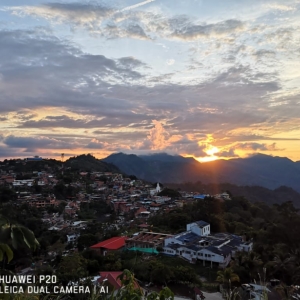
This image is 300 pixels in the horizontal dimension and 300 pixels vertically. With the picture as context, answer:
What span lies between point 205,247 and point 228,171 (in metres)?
67.3

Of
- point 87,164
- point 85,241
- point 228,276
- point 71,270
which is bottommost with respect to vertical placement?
point 85,241

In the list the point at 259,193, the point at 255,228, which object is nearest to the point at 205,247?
the point at 255,228

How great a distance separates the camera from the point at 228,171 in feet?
271

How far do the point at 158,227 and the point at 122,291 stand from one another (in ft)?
70.5

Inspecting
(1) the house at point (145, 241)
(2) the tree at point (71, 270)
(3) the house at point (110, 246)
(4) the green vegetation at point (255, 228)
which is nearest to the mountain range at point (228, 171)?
(4) the green vegetation at point (255, 228)

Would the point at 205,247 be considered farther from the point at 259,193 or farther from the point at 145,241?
the point at 259,193

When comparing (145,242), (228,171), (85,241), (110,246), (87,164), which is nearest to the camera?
(110,246)

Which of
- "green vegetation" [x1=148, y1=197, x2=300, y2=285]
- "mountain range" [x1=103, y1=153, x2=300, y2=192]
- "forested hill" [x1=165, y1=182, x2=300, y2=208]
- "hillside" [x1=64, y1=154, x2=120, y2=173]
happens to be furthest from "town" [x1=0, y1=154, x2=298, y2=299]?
"mountain range" [x1=103, y1=153, x2=300, y2=192]

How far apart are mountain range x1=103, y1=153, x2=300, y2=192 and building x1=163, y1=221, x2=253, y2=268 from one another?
50.1 meters

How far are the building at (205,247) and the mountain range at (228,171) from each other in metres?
50.1

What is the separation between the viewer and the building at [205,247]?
16.8 m

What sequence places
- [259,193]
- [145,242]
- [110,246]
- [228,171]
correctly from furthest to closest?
1. [228,171]
2. [259,193]
3. [145,242]
4. [110,246]

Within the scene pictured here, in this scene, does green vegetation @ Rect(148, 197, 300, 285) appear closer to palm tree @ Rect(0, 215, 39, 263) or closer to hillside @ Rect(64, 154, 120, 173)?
palm tree @ Rect(0, 215, 39, 263)

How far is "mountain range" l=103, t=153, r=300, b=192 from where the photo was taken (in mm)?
75875
